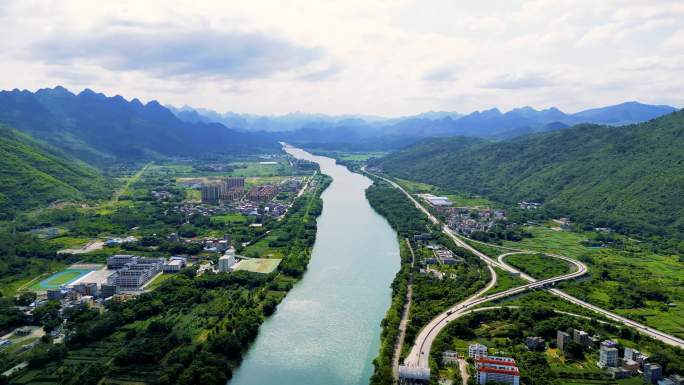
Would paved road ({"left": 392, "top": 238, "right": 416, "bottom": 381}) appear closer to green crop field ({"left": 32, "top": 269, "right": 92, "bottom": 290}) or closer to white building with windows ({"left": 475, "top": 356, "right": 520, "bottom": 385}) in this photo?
white building with windows ({"left": 475, "top": 356, "right": 520, "bottom": 385})

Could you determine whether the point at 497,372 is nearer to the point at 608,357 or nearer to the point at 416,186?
the point at 608,357

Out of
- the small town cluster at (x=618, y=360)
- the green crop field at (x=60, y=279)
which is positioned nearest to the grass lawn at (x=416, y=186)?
the green crop field at (x=60, y=279)

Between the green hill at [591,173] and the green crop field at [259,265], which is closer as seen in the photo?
the green crop field at [259,265]

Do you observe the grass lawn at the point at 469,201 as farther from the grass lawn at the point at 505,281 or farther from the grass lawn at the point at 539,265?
the grass lawn at the point at 505,281

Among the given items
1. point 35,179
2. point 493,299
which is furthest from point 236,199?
point 493,299

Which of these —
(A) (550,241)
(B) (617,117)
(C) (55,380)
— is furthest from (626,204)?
(B) (617,117)

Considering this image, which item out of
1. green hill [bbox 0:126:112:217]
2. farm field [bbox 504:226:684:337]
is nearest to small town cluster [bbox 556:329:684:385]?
farm field [bbox 504:226:684:337]
